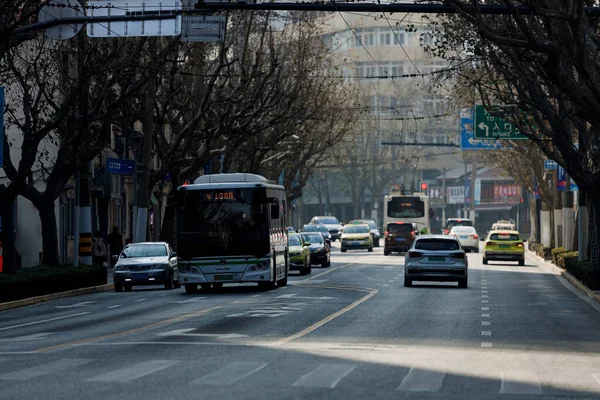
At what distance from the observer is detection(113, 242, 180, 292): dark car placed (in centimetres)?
4169

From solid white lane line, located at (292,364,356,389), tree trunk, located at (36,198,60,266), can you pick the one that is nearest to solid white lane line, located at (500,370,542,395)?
solid white lane line, located at (292,364,356,389)

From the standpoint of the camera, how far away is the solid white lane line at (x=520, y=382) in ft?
46.0

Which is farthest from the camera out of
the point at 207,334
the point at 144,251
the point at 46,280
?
the point at 144,251

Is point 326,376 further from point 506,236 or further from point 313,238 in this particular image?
point 506,236

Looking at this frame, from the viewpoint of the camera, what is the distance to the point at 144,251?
4241 centimetres

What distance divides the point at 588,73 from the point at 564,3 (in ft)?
6.28

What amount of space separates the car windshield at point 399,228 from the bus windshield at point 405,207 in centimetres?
874

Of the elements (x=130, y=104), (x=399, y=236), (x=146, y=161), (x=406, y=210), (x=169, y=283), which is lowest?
(x=169, y=283)

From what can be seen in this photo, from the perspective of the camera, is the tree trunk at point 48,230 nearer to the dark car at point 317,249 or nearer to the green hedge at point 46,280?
the green hedge at point 46,280

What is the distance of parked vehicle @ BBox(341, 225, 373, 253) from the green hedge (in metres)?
40.7

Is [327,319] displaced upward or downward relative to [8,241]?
downward

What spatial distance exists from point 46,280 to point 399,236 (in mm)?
40245

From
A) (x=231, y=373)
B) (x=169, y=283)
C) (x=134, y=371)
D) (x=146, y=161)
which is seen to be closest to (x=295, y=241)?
(x=146, y=161)

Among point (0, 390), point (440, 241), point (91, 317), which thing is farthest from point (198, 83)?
point (0, 390)
